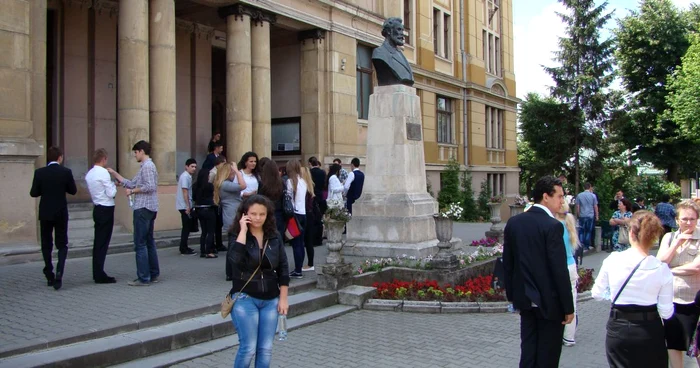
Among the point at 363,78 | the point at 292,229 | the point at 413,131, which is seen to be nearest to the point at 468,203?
the point at 363,78

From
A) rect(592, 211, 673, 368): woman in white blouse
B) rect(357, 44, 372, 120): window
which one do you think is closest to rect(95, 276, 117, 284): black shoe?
rect(592, 211, 673, 368): woman in white blouse

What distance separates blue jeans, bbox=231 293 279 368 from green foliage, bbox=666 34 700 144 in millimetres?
32649

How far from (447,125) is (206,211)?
18.5 meters

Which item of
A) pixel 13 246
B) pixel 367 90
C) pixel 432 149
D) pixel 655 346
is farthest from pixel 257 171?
pixel 432 149

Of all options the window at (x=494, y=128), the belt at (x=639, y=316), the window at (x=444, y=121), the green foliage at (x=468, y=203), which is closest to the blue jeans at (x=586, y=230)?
the green foliage at (x=468, y=203)

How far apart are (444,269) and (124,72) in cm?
825

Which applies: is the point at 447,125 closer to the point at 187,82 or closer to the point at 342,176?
the point at 187,82

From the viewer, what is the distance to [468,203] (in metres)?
25.3

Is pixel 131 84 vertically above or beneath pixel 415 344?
above

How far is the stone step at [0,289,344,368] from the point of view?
16.4ft

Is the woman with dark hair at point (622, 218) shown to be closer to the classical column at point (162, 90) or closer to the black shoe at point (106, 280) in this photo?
the classical column at point (162, 90)

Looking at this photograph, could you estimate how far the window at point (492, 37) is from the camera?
99.9 feet

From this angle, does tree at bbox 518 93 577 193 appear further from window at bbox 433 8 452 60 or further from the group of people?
the group of people

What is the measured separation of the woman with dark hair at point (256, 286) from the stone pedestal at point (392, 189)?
5.96 m
